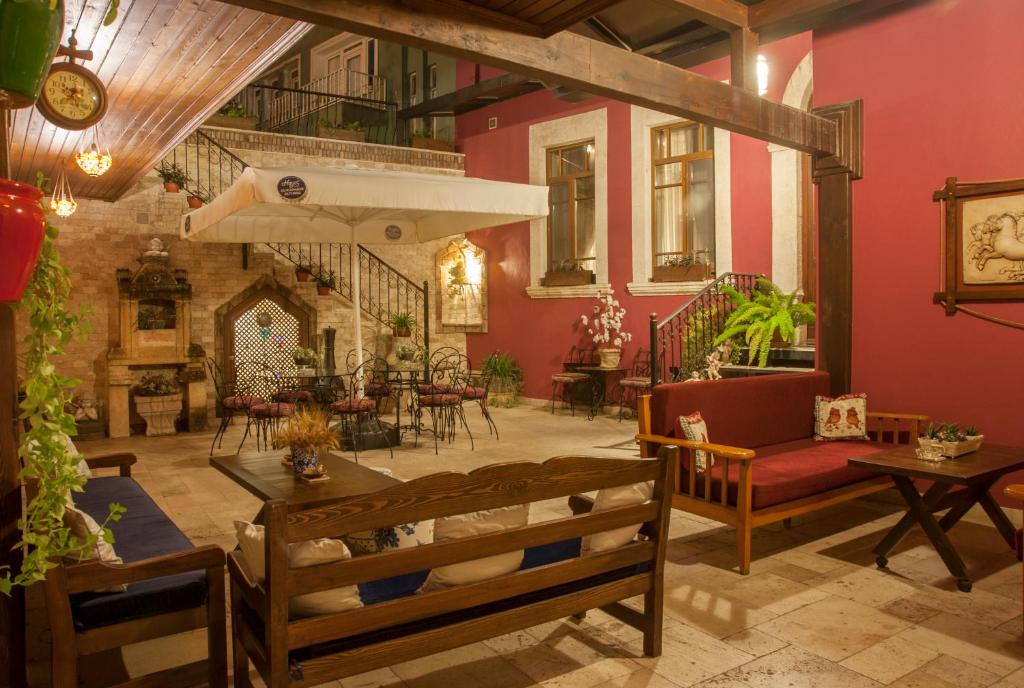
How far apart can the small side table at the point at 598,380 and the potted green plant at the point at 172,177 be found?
17.9 ft

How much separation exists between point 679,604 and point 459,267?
8.77 m

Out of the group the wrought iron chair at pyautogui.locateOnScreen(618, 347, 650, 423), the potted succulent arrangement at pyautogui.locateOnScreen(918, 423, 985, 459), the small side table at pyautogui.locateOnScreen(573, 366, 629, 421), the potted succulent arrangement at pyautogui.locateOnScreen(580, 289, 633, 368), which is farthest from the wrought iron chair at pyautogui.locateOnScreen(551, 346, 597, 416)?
the potted succulent arrangement at pyautogui.locateOnScreen(918, 423, 985, 459)

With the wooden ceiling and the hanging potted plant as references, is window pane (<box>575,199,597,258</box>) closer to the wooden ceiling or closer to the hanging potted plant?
the wooden ceiling

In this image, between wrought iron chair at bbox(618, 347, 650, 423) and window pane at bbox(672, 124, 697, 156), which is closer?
wrought iron chair at bbox(618, 347, 650, 423)

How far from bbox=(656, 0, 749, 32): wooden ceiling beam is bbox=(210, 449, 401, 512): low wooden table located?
3.70m

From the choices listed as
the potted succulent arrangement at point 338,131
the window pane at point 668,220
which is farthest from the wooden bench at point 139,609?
the potted succulent arrangement at point 338,131

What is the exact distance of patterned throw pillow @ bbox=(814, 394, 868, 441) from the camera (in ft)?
17.0

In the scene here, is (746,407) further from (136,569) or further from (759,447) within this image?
(136,569)

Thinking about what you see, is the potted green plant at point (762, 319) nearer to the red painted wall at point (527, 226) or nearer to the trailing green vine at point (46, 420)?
the red painted wall at point (527, 226)

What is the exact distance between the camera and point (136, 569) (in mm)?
2312

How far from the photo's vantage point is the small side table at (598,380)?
31.8ft

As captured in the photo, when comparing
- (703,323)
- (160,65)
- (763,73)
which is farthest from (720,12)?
(703,323)

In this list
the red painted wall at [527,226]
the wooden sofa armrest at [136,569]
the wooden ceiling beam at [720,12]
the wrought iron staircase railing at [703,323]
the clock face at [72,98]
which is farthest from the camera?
the red painted wall at [527,226]

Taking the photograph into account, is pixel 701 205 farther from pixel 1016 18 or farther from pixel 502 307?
pixel 1016 18
